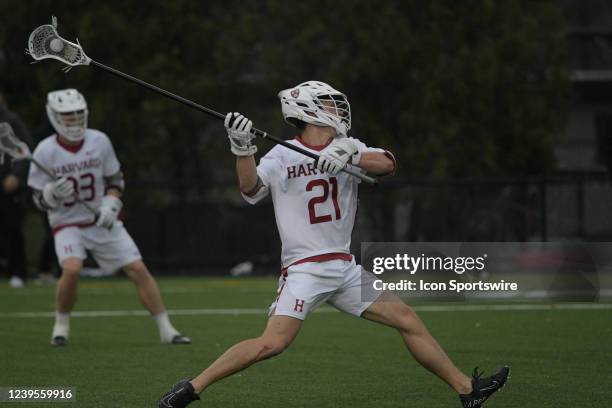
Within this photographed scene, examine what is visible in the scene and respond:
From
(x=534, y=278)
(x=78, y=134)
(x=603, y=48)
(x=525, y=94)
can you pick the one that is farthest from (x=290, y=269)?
Answer: (x=603, y=48)

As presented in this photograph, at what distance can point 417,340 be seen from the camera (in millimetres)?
7633

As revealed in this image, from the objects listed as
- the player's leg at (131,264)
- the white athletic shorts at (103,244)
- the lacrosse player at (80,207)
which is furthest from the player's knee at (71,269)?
the player's leg at (131,264)

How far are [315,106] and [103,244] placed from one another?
4.35 meters

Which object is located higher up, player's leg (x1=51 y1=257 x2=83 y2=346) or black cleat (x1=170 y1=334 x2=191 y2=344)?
player's leg (x1=51 y1=257 x2=83 y2=346)

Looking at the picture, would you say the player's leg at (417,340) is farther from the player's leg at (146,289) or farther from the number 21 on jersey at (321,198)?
the player's leg at (146,289)

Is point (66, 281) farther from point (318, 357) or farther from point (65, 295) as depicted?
point (318, 357)

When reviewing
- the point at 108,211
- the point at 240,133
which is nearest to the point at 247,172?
the point at 240,133

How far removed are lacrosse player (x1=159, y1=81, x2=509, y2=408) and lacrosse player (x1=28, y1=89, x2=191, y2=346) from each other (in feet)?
12.9

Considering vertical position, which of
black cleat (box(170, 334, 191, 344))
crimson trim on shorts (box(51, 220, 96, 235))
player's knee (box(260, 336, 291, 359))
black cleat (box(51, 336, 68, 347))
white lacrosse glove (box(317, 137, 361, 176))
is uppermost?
crimson trim on shorts (box(51, 220, 96, 235))

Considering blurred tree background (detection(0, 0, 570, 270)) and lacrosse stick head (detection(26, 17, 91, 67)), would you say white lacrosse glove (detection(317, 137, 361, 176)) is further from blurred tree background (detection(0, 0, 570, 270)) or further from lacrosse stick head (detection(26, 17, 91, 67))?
blurred tree background (detection(0, 0, 570, 270))

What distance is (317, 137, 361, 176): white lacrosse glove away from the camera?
7508mm

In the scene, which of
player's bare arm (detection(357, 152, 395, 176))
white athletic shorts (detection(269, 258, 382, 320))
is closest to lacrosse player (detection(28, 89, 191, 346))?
white athletic shorts (detection(269, 258, 382, 320))

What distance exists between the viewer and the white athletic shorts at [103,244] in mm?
11594

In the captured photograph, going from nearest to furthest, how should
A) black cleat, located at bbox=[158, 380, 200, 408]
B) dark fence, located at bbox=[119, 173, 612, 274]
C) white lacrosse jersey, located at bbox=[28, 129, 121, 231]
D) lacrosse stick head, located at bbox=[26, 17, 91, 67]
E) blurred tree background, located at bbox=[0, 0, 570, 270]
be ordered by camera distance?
black cleat, located at bbox=[158, 380, 200, 408] → lacrosse stick head, located at bbox=[26, 17, 91, 67] → white lacrosse jersey, located at bbox=[28, 129, 121, 231] → dark fence, located at bbox=[119, 173, 612, 274] → blurred tree background, located at bbox=[0, 0, 570, 270]
